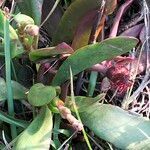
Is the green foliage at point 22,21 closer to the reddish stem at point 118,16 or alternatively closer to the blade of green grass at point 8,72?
the blade of green grass at point 8,72

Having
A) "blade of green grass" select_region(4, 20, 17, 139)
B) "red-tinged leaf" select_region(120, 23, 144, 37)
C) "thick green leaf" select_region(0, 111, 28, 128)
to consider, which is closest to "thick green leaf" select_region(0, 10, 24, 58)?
"blade of green grass" select_region(4, 20, 17, 139)

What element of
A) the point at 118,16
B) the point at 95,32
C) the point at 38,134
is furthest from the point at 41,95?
the point at 118,16

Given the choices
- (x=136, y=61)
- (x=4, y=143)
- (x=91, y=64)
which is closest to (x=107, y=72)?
(x=91, y=64)

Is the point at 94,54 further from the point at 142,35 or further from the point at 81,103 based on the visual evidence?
the point at 142,35

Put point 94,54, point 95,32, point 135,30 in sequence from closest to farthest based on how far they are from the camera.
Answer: point 94,54 → point 95,32 → point 135,30

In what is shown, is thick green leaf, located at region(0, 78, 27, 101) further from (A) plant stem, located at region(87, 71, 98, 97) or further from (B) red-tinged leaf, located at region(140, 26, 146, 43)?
(B) red-tinged leaf, located at region(140, 26, 146, 43)

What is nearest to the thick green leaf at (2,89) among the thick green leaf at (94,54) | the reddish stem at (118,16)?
the thick green leaf at (94,54)

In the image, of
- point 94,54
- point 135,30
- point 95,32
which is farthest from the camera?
point 135,30
